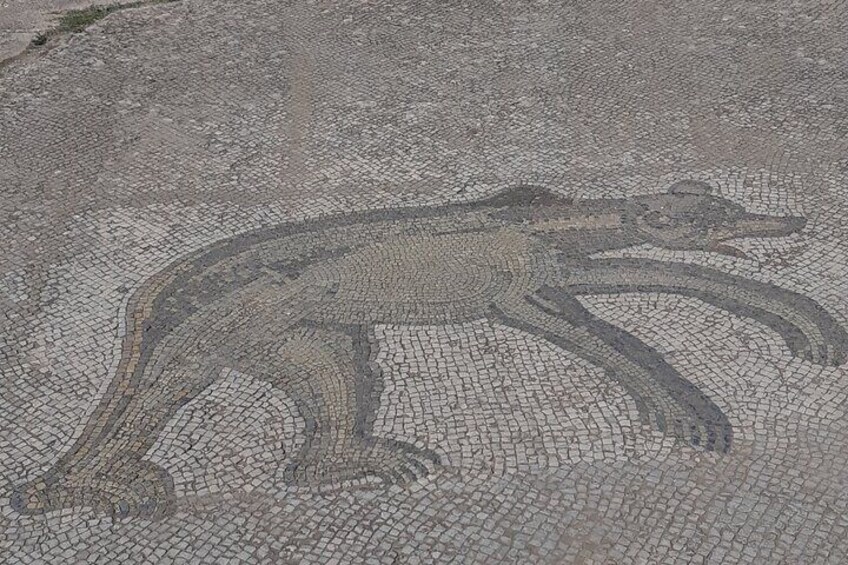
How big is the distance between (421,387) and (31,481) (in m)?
3.26

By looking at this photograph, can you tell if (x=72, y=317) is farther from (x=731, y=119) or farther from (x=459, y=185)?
(x=731, y=119)

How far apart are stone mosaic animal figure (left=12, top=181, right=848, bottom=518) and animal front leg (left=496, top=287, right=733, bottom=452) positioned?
0.06 ft

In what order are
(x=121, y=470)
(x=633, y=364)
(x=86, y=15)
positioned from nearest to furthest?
(x=121, y=470), (x=633, y=364), (x=86, y=15)

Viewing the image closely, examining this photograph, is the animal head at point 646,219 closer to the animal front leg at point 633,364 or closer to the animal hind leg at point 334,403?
the animal front leg at point 633,364

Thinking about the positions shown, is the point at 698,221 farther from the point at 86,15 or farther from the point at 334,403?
the point at 86,15

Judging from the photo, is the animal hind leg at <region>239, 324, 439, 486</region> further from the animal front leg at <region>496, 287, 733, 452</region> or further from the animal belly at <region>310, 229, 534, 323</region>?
the animal front leg at <region>496, 287, 733, 452</region>

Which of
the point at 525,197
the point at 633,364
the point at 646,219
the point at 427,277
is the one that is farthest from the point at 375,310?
the point at 646,219

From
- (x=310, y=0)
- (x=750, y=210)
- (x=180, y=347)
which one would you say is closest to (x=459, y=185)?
(x=750, y=210)

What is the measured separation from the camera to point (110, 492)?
8820mm

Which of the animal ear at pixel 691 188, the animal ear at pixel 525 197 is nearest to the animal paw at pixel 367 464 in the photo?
the animal ear at pixel 525 197

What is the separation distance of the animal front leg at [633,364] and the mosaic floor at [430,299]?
30 millimetres

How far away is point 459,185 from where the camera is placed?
13.2m

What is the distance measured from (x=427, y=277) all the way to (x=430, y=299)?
36 cm

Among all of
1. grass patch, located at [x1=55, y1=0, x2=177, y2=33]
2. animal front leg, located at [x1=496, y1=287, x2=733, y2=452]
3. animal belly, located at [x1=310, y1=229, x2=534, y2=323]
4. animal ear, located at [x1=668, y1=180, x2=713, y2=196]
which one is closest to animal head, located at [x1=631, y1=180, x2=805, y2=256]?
animal ear, located at [x1=668, y1=180, x2=713, y2=196]
